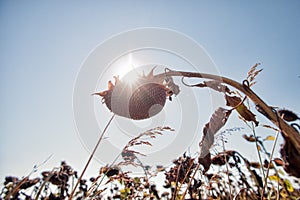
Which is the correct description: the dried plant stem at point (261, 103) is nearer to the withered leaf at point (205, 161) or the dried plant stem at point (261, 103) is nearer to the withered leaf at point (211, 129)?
the withered leaf at point (211, 129)

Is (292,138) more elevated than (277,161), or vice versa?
(277,161)

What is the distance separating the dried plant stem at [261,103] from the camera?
2.86 ft

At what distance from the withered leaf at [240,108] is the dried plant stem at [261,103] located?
0.64ft

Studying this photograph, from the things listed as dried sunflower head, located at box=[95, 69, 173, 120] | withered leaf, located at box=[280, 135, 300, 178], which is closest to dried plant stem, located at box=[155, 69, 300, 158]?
withered leaf, located at box=[280, 135, 300, 178]

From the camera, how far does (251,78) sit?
1116 mm

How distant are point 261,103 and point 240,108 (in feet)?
0.94

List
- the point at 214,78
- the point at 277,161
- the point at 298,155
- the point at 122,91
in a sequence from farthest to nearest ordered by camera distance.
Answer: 1. the point at 277,161
2. the point at 122,91
3. the point at 214,78
4. the point at 298,155

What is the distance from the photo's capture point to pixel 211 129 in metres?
1.20

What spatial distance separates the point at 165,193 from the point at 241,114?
399cm

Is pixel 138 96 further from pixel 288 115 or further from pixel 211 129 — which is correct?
pixel 288 115

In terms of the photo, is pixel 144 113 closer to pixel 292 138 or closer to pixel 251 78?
pixel 251 78

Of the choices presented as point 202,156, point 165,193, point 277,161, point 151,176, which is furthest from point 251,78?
point 165,193

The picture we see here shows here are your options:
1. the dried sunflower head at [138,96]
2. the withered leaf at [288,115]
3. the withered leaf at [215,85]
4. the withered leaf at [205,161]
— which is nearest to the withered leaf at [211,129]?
the withered leaf at [205,161]

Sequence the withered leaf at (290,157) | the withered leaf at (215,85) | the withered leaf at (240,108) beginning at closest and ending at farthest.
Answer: the withered leaf at (290,157) < the withered leaf at (215,85) < the withered leaf at (240,108)
